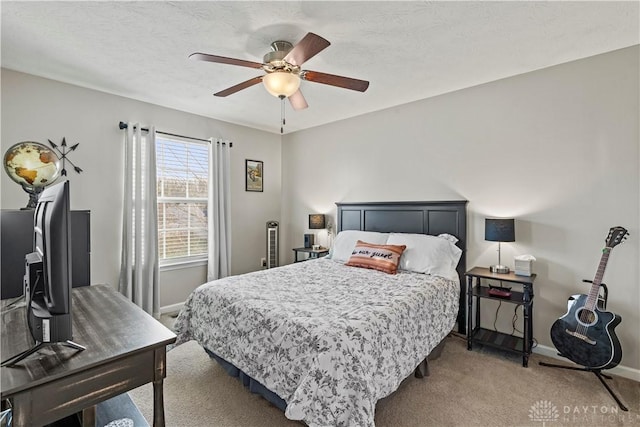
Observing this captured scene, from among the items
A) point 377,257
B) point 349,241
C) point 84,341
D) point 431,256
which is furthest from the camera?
point 349,241

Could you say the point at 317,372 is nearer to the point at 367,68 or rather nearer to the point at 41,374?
the point at 41,374

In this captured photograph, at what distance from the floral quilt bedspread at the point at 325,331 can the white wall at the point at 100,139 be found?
156 centimetres

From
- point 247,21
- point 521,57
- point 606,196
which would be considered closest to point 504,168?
point 606,196

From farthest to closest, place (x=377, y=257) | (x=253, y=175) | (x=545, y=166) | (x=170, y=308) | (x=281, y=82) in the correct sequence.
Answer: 1. (x=253, y=175)
2. (x=170, y=308)
3. (x=377, y=257)
4. (x=545, y=166)
5. (x=281, y=82)

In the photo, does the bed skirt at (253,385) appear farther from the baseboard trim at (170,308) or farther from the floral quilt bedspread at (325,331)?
the baseboard trim at (170,308)

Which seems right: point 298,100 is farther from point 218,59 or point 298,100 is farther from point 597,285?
point 597,285

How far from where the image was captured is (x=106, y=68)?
9.08 feet

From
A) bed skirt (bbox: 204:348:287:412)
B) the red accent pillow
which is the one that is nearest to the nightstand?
the red accent pillow

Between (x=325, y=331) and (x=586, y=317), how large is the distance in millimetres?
2053

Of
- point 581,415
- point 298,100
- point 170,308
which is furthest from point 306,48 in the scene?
point 170,308

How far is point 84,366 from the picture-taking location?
3.35 ft

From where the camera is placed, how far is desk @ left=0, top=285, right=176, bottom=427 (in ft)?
3.09

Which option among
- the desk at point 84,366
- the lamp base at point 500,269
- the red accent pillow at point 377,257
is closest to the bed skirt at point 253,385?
the desk at point 84,366

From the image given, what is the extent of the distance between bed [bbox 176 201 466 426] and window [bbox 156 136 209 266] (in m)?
1.65
